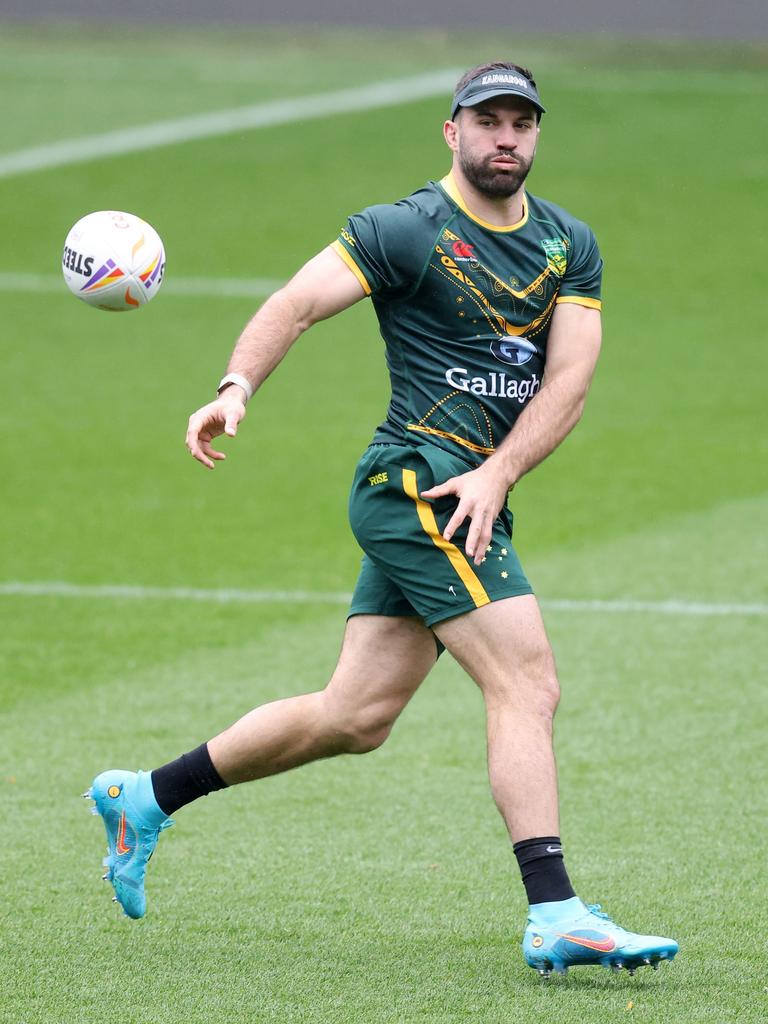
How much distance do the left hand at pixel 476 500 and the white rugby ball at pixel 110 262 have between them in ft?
4.52

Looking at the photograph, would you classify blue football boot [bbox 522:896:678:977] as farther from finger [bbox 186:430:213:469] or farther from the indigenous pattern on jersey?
finger [bbox 186:430:213:469]

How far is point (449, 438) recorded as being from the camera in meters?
5.64

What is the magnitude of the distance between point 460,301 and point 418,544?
2.52 ft

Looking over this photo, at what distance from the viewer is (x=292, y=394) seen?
57.4ft

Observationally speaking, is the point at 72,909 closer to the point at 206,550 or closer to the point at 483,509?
the point at 483,509

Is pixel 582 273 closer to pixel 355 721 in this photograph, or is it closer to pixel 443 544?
pixel 443 544

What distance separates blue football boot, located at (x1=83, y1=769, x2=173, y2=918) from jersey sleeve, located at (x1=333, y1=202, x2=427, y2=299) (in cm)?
171

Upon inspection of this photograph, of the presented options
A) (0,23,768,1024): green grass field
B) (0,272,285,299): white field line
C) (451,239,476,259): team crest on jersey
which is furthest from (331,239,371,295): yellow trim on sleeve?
(0,272,285,299): white field line

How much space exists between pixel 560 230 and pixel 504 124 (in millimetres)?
399

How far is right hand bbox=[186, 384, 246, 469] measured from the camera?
5191mm

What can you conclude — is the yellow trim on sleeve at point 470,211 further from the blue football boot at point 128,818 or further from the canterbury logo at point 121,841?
the canterbury logo at point 121,841

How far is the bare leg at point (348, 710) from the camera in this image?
5672 millimetres

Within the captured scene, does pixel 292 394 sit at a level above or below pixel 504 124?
above

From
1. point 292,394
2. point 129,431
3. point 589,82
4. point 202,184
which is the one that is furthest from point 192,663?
point 589,82
